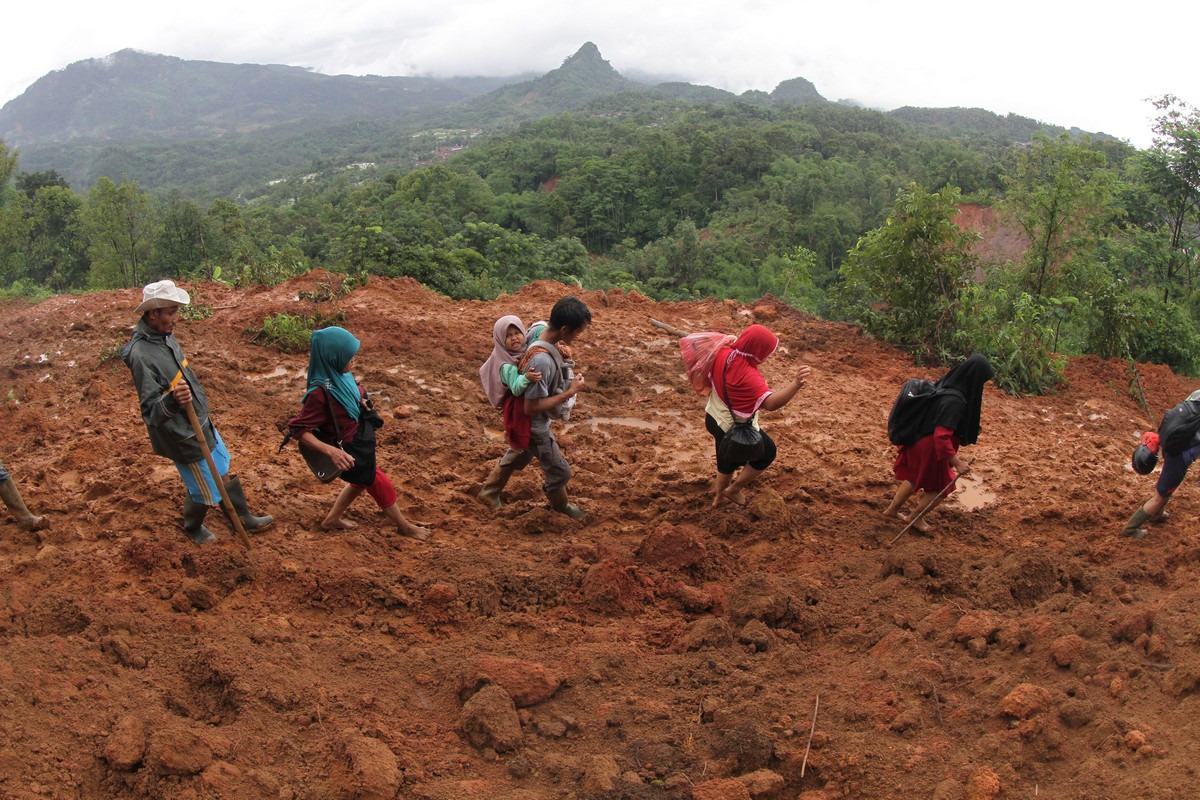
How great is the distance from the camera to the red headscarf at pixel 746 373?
436 cm

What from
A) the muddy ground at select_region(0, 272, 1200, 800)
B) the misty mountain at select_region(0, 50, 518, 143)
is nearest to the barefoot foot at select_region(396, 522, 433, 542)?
the muddy ground at select_region(0, 272, 1200, 800)

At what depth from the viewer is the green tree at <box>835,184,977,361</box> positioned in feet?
26.3

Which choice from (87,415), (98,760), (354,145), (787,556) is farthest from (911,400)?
(354,145)

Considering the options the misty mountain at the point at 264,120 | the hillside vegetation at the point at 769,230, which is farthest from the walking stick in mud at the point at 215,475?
the misty mountain at the point at 264,120

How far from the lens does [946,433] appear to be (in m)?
4.31

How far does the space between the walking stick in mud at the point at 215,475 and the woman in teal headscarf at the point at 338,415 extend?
407 millimetres

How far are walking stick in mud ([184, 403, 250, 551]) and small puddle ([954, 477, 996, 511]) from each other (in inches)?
181

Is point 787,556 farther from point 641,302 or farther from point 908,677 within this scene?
point 641,302

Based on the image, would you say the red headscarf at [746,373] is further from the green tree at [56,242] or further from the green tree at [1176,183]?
the green tree at [56,242]

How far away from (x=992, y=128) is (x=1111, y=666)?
9528cm

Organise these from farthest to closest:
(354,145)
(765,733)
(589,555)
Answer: (354,145)
(589,555)
(765,733)

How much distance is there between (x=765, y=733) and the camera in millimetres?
2721

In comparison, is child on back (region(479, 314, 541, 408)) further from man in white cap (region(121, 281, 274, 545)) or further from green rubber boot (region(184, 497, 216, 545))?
green rubber boot (region(184, 497, 216, 545))

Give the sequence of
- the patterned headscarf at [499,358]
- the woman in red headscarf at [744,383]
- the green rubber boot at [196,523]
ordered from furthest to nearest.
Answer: the woman in red headscarf at [744,383]
the patterned headscarf at [499,358]
the green rubber boot at [196,523]
